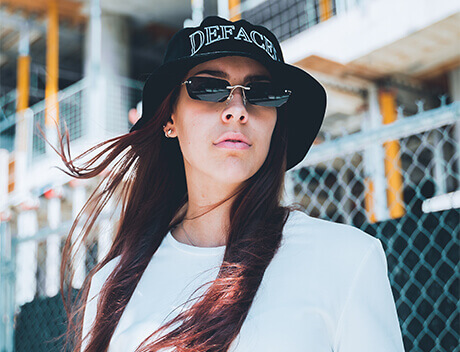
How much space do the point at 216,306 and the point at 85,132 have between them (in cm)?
954

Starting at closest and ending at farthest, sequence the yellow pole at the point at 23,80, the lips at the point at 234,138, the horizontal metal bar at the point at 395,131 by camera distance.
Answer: the lips at the point at 234,138 → the horizontal metal bar at the point at 395,131 → the yellow pole at the point at 23,80

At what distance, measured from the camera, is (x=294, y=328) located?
4.29ft

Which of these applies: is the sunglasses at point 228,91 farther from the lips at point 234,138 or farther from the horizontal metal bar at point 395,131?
the horizontal metal bar at point 395,131

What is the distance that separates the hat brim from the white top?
1.18 ft

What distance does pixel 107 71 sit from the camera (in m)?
11.8

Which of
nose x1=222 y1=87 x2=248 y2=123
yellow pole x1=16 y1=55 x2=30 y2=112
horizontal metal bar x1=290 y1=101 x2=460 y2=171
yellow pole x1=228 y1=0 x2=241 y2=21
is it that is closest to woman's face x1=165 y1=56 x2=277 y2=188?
nose x1=222 y1=87 x2=248 y2=123

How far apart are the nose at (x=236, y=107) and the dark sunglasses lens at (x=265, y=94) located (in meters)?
0.02

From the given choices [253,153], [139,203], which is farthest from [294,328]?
[139,203]

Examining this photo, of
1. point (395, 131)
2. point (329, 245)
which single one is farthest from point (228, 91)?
point (395, 131)

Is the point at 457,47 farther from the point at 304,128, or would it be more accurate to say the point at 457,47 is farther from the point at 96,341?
the point at 96,341

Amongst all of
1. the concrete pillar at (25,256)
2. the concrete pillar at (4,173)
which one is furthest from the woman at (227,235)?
the concrete pillar at (4,173)

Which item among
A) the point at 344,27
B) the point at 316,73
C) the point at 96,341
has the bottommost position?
the point at 96,341

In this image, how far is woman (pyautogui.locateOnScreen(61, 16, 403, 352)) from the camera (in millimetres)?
1324

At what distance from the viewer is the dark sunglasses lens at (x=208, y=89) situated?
5.20 feet
